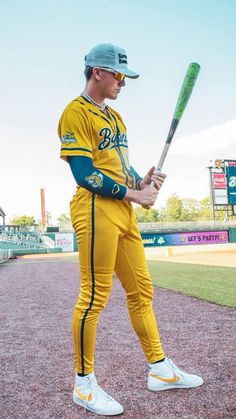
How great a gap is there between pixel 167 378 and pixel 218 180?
35.3m

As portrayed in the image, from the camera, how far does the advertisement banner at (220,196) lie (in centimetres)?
3634

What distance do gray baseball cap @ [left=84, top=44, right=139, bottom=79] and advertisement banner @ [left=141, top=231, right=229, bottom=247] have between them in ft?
141

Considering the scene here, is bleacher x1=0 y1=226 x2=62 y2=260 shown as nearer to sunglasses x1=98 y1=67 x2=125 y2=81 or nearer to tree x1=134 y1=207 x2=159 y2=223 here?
sunglasses x1=98 y1=67 x2=125 y2=81

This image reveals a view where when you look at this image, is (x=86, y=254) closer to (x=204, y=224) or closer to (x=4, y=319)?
(x=4, y=319)

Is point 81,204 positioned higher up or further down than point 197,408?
higher up

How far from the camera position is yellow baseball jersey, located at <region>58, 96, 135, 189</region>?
7.46ft

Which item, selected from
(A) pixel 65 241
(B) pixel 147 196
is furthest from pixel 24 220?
(B) pixel 147 196

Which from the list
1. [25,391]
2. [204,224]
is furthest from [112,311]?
[204,224]

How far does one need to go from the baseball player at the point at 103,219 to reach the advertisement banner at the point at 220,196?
34883mm

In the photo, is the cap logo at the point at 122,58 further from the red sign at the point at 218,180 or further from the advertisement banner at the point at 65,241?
the advertisement banner at the point at 65,241

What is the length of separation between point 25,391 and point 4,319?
2.86m

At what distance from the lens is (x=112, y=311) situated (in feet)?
18.6

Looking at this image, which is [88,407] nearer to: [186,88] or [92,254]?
[92,254]

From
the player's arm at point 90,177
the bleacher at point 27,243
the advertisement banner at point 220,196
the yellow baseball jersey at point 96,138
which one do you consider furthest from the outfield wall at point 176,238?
the player's arm at point 90,177
